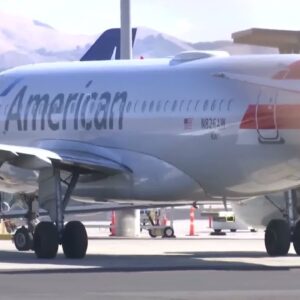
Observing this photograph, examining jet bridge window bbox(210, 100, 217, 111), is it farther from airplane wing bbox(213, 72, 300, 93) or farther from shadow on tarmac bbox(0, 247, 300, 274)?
shadow on tarmac bbox(0, 247, 300, 274)

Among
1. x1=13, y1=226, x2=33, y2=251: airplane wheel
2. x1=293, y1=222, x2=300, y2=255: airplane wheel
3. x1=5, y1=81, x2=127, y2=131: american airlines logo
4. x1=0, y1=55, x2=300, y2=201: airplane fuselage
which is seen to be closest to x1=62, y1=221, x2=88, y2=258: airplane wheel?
x1=0, y1=55, x2=300, y2=201: airplane fuselage

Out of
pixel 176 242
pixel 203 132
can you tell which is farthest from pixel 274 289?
pixel 176 242

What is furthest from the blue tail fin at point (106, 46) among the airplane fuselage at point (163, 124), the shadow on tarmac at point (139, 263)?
the shadow on tarmac at point (139, 263)

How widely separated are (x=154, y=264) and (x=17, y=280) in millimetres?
4934

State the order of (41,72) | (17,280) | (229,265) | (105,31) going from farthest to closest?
1. (105,31)
2. (41,72)
3. (229,265)
4. (17,280)

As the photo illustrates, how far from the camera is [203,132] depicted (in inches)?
1061

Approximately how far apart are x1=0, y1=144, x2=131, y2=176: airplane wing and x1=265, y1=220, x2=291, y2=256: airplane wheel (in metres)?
3.32

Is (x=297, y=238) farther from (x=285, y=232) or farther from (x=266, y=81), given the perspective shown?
(x=266, y=81)

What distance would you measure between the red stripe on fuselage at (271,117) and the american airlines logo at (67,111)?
3515 millimetres

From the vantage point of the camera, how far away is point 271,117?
1009 inches

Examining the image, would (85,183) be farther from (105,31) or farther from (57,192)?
(105,31)

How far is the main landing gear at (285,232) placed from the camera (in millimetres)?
28938

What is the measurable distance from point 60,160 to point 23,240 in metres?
3.96

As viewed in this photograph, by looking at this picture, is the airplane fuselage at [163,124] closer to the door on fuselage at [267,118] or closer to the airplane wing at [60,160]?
the door on fuselage at [267,118]
